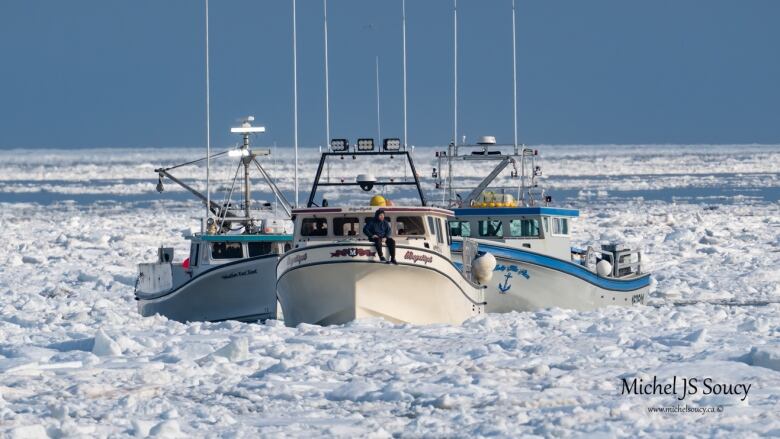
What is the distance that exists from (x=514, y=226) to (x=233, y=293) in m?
5.71

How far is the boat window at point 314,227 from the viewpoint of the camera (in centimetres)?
2330

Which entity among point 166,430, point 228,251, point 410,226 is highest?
point 410,226

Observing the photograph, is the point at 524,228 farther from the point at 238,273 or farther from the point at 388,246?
the point at 388,246

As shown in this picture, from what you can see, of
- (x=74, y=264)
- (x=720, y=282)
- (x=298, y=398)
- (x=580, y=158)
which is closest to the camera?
(x=298, y=398)

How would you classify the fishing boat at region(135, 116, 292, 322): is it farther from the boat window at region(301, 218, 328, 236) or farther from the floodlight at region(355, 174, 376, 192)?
the floodlight at region(355, 174, 376, 192)

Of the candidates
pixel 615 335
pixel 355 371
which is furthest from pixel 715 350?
pixel 355 371

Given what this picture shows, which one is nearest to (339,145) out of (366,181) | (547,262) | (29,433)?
(366,181)

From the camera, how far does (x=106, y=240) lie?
43406 mm

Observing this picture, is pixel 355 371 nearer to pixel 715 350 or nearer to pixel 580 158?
pixel 715 350

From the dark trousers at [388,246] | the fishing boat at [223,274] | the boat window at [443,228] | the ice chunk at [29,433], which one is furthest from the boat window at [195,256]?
the ice chunk at [29,433]

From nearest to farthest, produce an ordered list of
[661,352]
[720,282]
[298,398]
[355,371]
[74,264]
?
[298,398]
[355,371]
[661,352]
[720,282]
[74,264]

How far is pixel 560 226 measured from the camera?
28625 millimetres

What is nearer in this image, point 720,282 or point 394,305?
point 394,305

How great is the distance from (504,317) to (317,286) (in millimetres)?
3455
